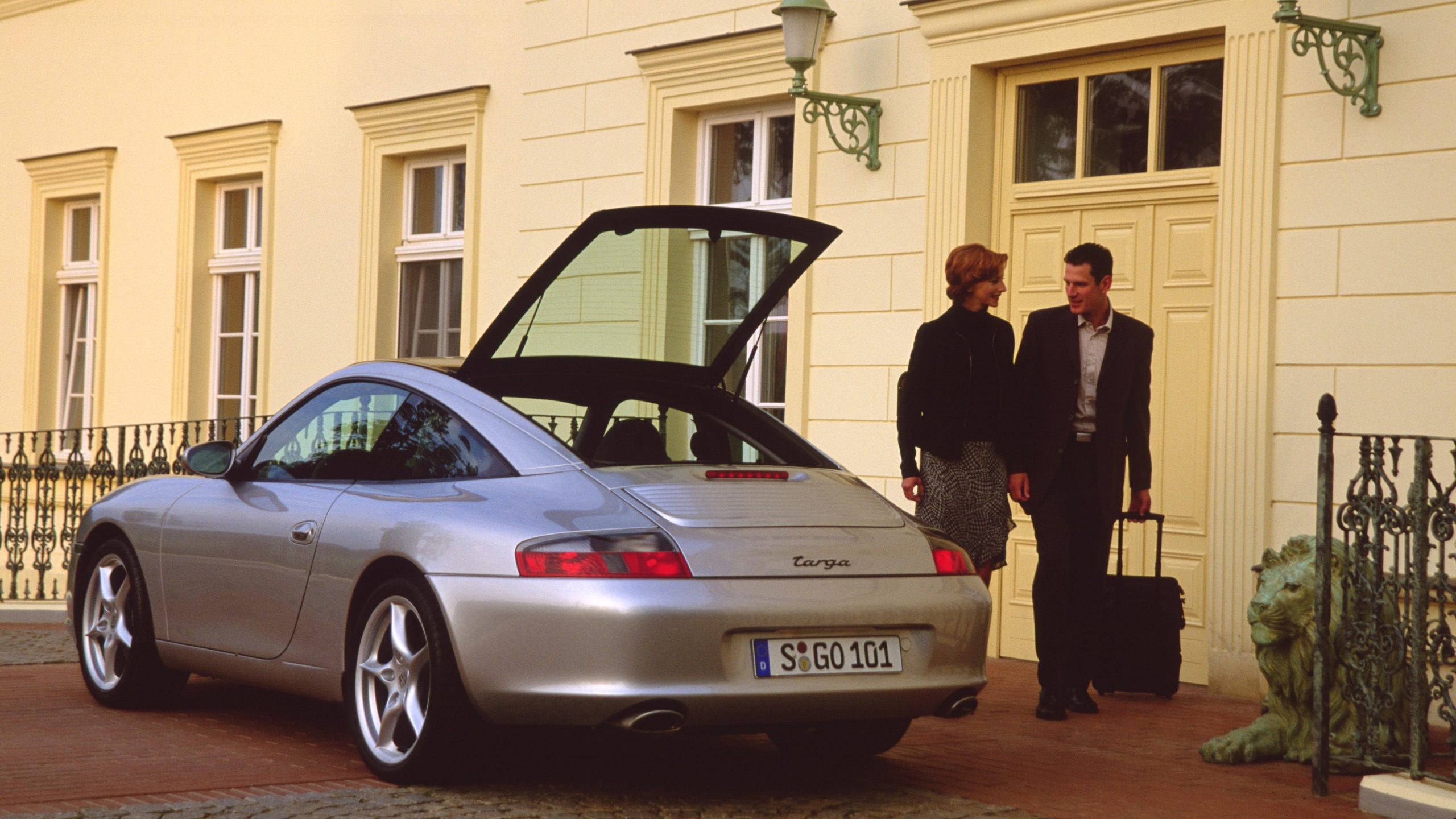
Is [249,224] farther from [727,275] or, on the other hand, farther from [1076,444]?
[1076,444]

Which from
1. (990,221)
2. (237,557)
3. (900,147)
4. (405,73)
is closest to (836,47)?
(900,147)

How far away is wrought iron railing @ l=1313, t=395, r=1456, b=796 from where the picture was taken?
490cm

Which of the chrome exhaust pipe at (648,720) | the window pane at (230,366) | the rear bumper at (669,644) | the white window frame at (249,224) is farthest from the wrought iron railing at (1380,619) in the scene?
the window pane at (230,366)

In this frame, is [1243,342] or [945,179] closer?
[1243,342]

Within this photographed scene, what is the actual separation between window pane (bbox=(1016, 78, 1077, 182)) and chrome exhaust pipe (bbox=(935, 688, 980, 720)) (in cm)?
444

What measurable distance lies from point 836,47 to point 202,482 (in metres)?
4.93

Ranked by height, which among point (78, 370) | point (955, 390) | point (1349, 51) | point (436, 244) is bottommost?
point (955, 390)

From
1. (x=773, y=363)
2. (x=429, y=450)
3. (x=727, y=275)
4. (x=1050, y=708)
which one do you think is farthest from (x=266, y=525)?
(x=773, y=363)

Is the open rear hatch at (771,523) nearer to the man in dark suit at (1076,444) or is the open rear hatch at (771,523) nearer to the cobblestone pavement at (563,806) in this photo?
the cobblestone pavement at (563,806)

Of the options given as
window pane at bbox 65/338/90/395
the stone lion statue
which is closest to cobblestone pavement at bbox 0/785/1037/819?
the stone lion statue

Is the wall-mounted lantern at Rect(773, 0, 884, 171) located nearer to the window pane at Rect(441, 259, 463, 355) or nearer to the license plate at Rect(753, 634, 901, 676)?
the window pane at Rect(441, 259, 463, 355)

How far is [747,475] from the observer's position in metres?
5.17

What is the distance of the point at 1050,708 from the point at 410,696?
2876mm

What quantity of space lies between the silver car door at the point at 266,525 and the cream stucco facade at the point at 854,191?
409cm
